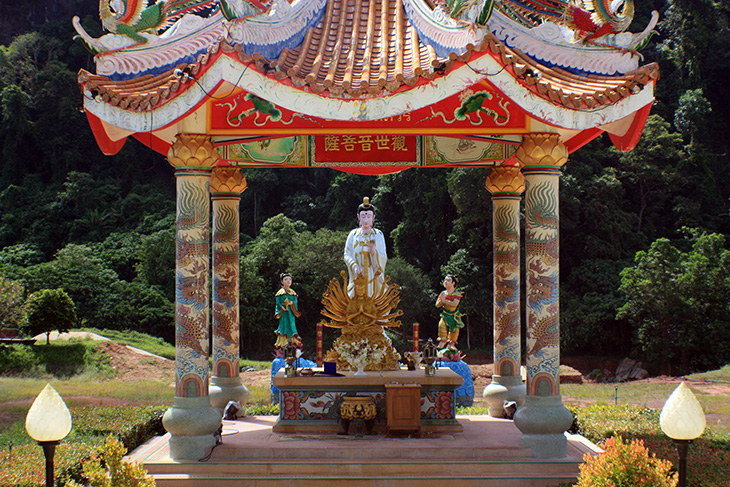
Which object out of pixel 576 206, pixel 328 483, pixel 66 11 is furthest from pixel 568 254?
pixel 66 11

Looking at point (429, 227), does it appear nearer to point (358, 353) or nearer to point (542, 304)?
point (358, 353)

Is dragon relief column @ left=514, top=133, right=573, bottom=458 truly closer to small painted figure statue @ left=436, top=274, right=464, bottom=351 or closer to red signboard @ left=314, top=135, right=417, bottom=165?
red signboard @ left=314, top=135, right=417, bottom=165

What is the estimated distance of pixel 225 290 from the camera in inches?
465

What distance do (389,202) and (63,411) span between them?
3231 cm

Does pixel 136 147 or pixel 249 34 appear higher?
pixel 136 147

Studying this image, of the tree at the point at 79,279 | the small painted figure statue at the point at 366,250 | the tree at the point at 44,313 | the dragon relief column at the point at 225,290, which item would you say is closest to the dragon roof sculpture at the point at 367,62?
the dragon relief column at the point at 225,290

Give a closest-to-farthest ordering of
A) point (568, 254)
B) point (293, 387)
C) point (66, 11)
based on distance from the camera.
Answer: point (293, 387) → point (568, 254) → point (66, 11)

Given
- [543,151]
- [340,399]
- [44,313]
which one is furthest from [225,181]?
[44,313]

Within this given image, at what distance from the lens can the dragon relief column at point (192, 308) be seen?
8812 mm

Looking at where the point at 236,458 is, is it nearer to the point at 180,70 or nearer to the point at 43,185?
the point at 180,70

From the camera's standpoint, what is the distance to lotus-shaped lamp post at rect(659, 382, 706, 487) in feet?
17.1

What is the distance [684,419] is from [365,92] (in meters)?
5.02

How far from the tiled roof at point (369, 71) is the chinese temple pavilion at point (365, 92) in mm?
20

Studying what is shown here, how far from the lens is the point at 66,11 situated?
50.1 meters
